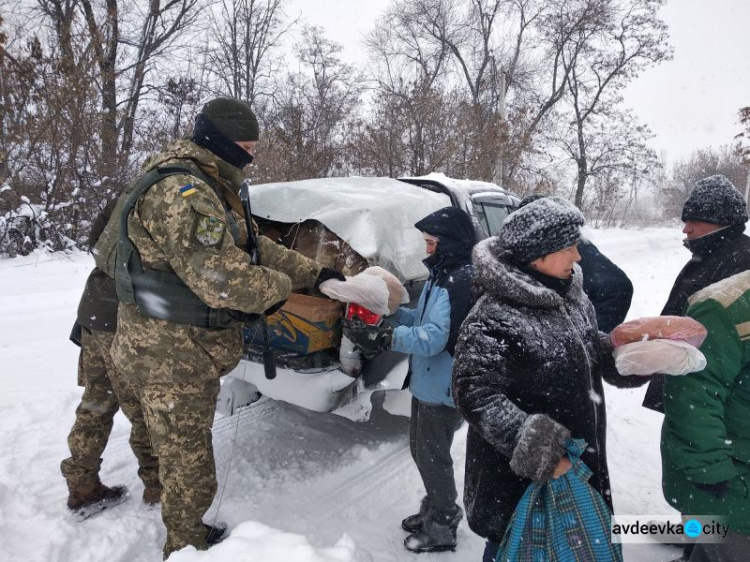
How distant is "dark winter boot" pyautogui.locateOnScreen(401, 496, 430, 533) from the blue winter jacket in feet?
2.29

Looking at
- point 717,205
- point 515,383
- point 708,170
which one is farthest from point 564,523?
point 708,170

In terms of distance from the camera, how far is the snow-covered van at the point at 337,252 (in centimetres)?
300

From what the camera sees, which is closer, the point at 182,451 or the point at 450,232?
the point at 182,451

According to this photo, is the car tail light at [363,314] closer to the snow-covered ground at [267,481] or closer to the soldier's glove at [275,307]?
the soldier's glove at [275,307]

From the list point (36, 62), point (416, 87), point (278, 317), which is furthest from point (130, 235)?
point (416, 87)

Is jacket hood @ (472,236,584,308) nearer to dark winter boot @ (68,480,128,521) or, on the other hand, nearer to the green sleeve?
the green sleeve

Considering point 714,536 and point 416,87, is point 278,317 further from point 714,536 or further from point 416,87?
point 416,87

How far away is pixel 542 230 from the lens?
1.78 m

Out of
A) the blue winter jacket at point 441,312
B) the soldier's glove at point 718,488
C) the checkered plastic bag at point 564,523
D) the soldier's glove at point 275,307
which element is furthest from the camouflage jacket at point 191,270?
the soldier's glove at point 718,488

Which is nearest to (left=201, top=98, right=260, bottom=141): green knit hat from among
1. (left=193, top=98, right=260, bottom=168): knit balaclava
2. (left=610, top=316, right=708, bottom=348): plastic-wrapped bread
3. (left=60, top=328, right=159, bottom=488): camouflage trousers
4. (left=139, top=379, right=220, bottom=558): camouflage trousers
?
(left=193, top=98, right=260, bottom=168): knit balaclava

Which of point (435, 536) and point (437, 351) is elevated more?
point (437, 351)

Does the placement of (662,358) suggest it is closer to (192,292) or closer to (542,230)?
(542,230)

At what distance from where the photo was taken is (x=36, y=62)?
377 inches

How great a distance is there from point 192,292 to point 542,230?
152cm
